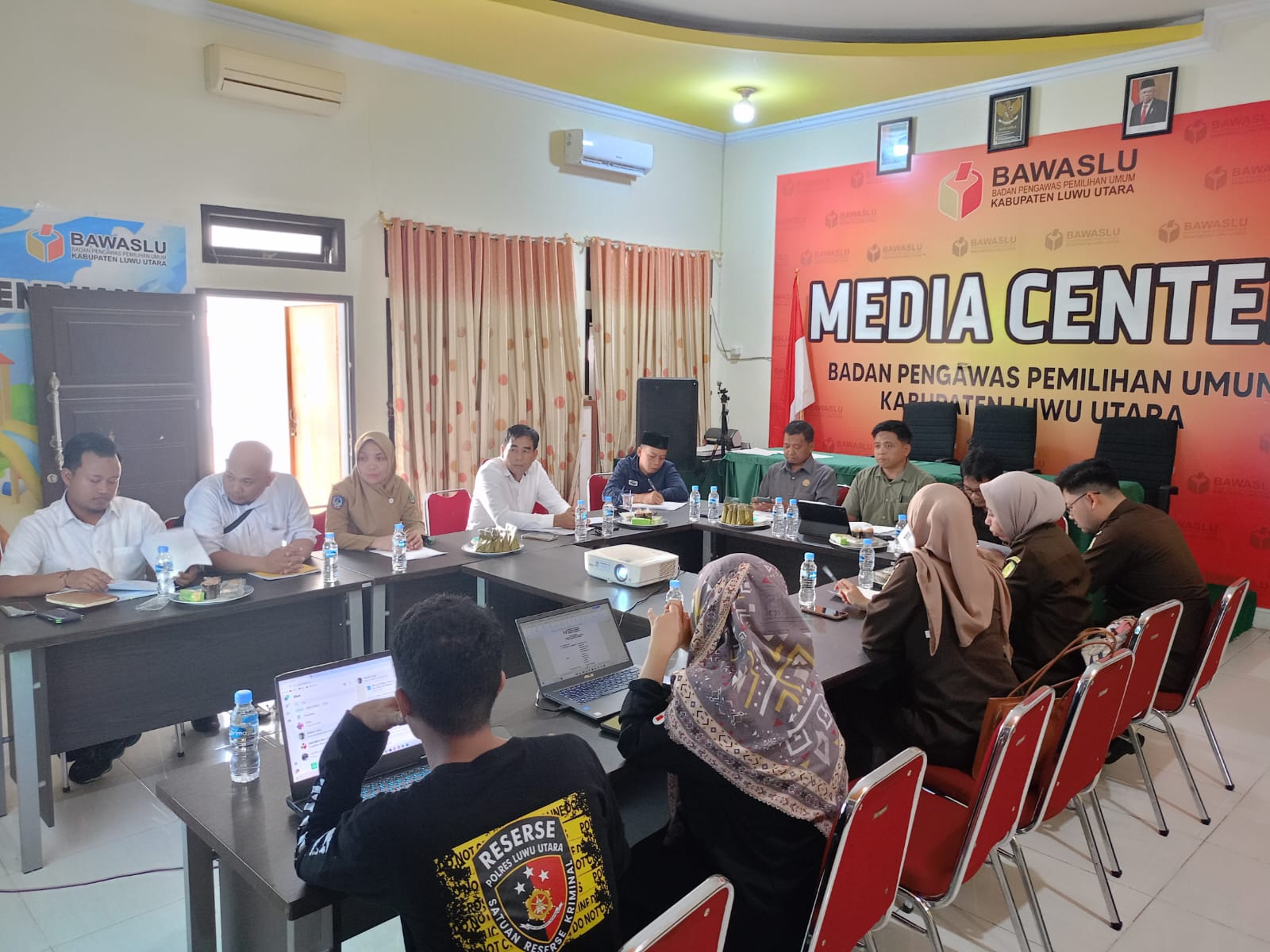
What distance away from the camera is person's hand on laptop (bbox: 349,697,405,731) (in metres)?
1.54

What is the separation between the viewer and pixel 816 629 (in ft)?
10.1

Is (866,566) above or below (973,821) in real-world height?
above

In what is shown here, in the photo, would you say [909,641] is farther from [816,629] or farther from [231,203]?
[231,203]

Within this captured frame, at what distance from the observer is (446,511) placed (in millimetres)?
5098

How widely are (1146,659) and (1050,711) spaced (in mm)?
882

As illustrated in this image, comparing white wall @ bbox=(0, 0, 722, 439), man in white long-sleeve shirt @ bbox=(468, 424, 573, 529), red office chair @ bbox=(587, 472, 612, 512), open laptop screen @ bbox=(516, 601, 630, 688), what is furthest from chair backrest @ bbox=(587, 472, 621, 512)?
open laptop screen @ bbox=(516, 601, 630, 688)

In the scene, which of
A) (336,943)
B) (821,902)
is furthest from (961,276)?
(336,943)

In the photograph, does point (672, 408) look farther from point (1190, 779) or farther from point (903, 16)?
point (1190, 779)

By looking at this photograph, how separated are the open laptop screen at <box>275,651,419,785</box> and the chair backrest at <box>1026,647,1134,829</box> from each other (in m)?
1.76

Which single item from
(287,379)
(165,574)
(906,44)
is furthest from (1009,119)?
(165,574)

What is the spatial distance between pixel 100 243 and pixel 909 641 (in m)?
4.66

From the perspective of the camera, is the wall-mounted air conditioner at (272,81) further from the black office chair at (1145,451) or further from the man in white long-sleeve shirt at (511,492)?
the black office chair at (1145,451)

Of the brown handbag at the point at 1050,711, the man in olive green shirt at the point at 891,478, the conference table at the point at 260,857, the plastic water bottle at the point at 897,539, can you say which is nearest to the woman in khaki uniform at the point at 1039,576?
the brown handbag at the point at 1050,711

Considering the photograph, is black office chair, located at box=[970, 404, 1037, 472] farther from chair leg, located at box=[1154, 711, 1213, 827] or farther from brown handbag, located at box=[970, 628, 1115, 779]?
brown handbag, located at box=[970, 628, 1115, 779]
